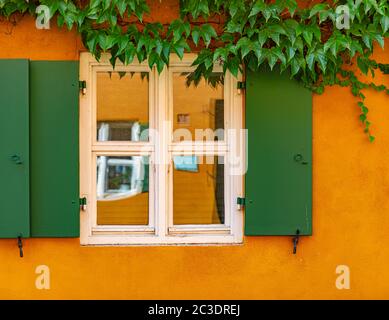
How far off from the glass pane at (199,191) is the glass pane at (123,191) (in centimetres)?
24

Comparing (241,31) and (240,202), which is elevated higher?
(241,31)

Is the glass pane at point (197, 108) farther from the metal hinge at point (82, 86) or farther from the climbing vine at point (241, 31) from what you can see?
the metal hinge at point (82, 86)

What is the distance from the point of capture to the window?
186 inches

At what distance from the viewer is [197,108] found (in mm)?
4816

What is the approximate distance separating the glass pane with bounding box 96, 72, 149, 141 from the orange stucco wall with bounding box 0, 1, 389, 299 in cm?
84

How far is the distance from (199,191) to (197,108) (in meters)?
0.62

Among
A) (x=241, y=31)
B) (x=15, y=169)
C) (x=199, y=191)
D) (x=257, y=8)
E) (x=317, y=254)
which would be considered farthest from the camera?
(x=199, y=191)

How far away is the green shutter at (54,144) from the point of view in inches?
179

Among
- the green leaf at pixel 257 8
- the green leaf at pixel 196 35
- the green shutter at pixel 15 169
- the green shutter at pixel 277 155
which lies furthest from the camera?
the green shutter at pixel 277 155

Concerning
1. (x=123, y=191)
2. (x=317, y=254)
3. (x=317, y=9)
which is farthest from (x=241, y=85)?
(x=317, y=254)

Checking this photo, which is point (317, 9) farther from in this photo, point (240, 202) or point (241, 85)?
point (240, 202)

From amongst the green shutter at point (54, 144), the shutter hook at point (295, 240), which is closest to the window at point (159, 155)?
the green shutter at point (54, 144)

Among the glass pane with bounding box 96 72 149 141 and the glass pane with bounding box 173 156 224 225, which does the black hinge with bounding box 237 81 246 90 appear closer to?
the glass pane with bounding box 173 156 224 225

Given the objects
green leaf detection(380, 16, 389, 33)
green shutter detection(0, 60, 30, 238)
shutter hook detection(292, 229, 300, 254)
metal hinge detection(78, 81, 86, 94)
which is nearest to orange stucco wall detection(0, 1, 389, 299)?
shutter hook detection(292, 229, 300, 254)
